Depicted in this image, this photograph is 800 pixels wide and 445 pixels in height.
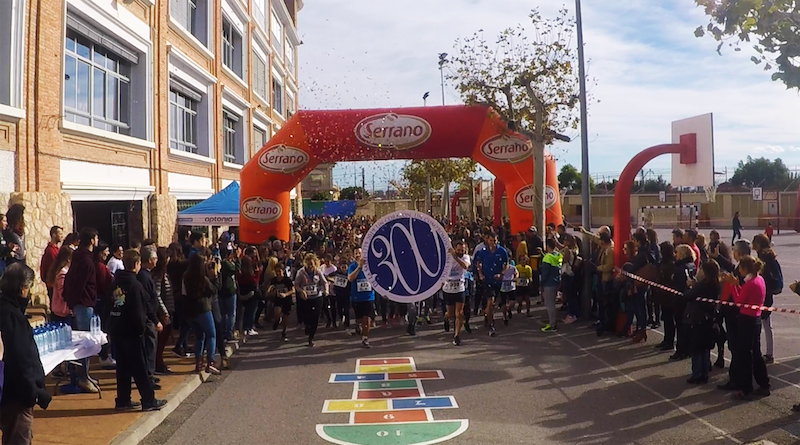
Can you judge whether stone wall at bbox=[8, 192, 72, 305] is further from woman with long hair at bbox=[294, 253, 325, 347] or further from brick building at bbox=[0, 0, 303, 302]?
woman with long hair at bbox=[294, 253, 325, 347]

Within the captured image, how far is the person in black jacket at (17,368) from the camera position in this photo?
465 centimetres

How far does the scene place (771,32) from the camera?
243 inches

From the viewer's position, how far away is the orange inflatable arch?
16.5 meters

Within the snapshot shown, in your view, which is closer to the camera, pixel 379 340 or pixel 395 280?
pixel 395 280

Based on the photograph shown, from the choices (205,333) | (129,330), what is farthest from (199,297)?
(129,330)

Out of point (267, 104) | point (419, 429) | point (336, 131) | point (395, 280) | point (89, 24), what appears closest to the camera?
point (419, 429)

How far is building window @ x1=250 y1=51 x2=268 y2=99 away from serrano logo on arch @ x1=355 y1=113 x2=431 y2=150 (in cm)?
1393

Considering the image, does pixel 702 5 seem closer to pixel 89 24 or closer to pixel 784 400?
pixel 784 400

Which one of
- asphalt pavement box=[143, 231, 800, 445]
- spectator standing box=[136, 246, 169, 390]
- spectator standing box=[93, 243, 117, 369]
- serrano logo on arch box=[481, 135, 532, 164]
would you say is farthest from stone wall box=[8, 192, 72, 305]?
serrano logo on arch box=[481, 135, 532, 164]

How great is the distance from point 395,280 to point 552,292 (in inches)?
119

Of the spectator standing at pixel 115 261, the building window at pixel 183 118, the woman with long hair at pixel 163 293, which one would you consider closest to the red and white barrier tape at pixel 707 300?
the woman with long hair at pixel 163 293

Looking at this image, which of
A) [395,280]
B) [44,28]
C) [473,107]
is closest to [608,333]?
[395,280]

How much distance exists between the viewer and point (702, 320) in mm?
7969

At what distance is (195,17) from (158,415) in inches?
717
